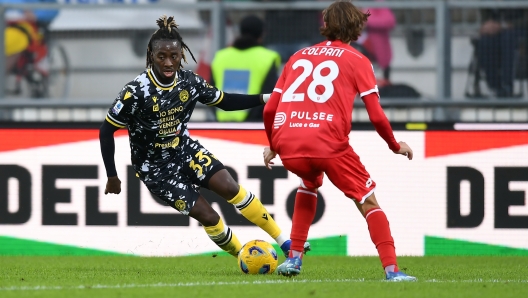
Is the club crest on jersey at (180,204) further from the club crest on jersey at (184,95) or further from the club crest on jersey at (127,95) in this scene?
the club crest on jersey at (127,95)

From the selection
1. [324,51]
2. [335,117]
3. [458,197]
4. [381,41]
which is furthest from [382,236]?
[381,41]

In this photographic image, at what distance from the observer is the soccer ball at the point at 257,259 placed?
729 cm

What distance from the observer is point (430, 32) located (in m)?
10.7

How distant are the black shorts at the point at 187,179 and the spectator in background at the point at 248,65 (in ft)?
9.45

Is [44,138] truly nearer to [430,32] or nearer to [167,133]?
[167,133]

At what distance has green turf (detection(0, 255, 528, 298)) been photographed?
616cm

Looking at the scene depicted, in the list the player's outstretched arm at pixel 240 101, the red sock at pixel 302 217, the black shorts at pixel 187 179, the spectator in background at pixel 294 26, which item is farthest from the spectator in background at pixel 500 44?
the red sock at pixel 302 217

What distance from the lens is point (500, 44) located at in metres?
10.5

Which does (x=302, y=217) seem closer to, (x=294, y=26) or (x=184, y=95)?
(x=184, y=95)

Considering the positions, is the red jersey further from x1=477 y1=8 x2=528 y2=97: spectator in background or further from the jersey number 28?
x1=477 y1=8 x2=528 y2=97: spectator in background

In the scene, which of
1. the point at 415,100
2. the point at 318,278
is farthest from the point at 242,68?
the point at 318,278

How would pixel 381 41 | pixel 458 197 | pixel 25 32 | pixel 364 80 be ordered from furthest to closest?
pixel 25 32, pixel 381 41, pixel 458 197, pixel 364 80

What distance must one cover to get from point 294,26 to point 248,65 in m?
0.69

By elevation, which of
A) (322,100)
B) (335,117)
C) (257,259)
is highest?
(322,100)
